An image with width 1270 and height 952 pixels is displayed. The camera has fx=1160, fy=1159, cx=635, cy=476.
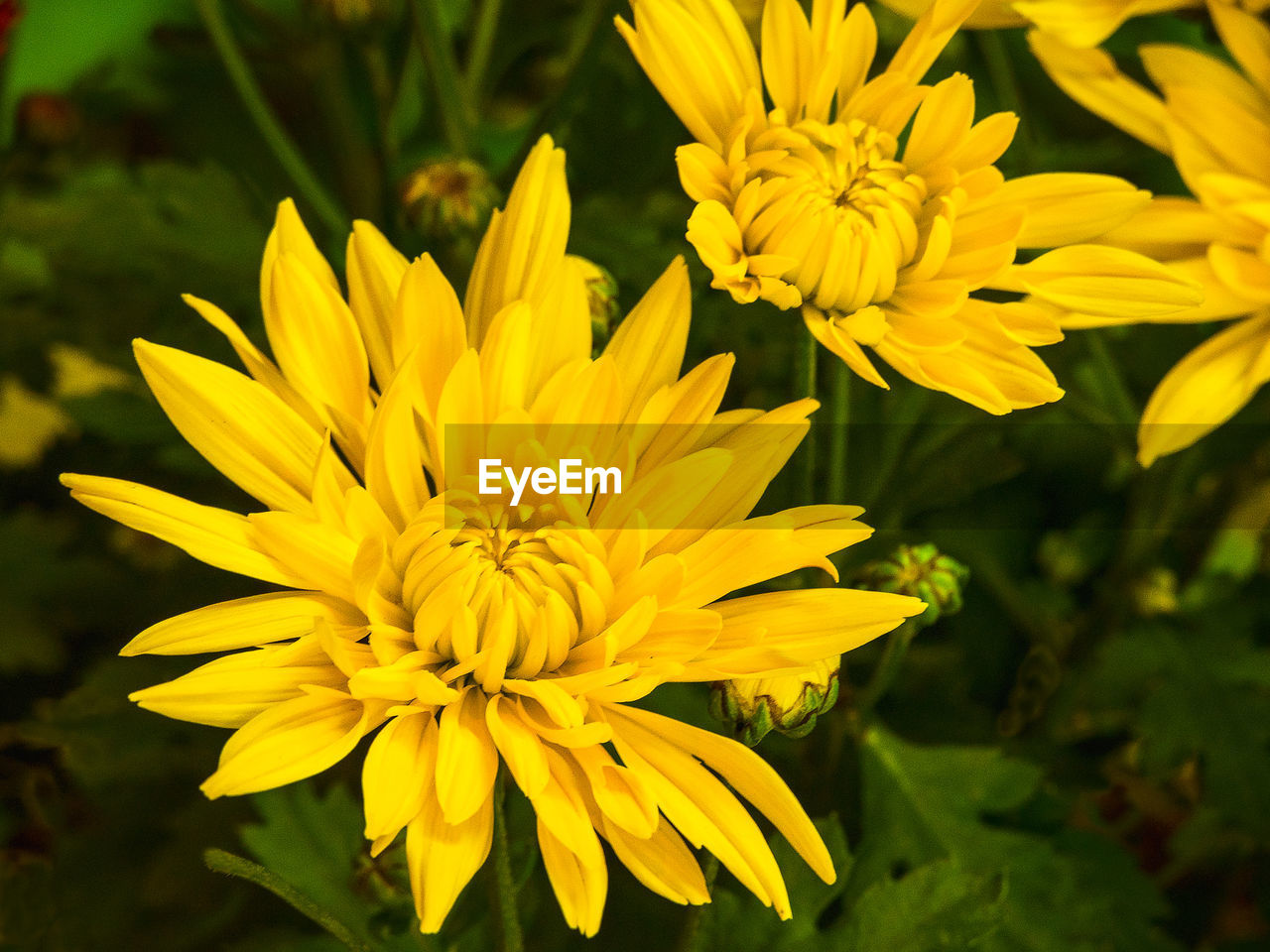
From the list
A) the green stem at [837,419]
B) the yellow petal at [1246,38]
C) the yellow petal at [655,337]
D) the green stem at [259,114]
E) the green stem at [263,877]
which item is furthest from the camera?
the green stem at [259,114]

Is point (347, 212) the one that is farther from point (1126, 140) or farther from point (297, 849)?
point (1126, 140)

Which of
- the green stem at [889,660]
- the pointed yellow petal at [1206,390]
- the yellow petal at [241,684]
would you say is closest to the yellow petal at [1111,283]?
the pointed yellow petal at [1206,390]

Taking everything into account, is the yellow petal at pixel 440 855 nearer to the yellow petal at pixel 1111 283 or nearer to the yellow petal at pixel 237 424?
the yellow petal at pixel 237 424

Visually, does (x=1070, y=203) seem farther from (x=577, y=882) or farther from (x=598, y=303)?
(x=577, y=882)

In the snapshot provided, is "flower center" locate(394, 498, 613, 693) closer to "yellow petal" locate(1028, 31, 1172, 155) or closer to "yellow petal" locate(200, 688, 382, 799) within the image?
"yellow petal" locate(200, 688, 382, 799)

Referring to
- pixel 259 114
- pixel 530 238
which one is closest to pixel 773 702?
pixel 530 238

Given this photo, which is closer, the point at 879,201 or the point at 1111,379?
the point at 879,201
